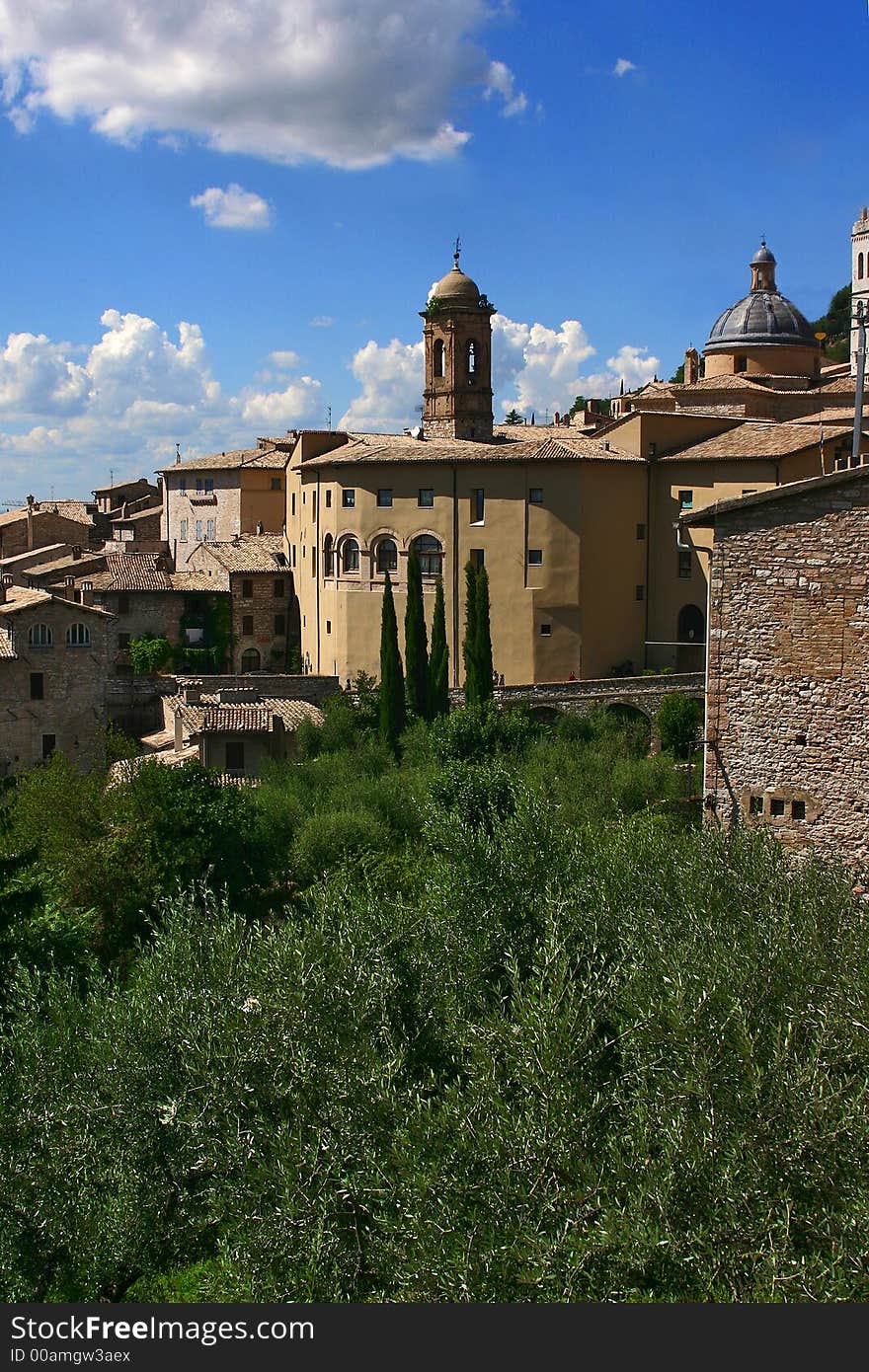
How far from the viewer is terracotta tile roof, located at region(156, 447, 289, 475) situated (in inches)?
2287

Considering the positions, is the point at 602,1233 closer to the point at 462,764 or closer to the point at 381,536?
the point at 462,764

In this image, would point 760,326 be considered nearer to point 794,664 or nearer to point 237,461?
point 237,461

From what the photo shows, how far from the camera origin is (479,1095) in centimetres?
920

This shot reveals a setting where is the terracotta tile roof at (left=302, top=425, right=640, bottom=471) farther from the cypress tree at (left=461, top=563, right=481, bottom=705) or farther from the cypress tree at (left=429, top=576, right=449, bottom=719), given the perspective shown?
the cypress tree at (left=429, top=576, right=449, bottom=719)

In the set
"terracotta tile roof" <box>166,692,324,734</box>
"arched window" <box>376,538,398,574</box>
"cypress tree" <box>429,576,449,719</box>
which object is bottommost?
"terracotta tile roof" <box>166,692,324,734</box>

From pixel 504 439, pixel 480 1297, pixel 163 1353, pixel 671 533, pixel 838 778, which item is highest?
pixel 504 439

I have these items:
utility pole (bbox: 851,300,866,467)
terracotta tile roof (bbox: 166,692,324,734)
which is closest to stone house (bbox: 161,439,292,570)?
terracotta tile roof (bbox: 166,692,324,734)

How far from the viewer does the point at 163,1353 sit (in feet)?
20.5

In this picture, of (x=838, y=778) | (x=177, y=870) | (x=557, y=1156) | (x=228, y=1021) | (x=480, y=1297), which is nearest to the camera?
(x=480, y=1297)

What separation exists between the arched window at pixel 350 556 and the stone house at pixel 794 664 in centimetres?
3190

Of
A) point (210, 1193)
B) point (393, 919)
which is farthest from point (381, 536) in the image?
point (210, 1193)

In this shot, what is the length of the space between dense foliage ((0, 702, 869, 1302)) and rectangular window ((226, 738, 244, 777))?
64.7 ft

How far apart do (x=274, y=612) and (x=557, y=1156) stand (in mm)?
42511

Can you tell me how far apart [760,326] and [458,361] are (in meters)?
12.8
